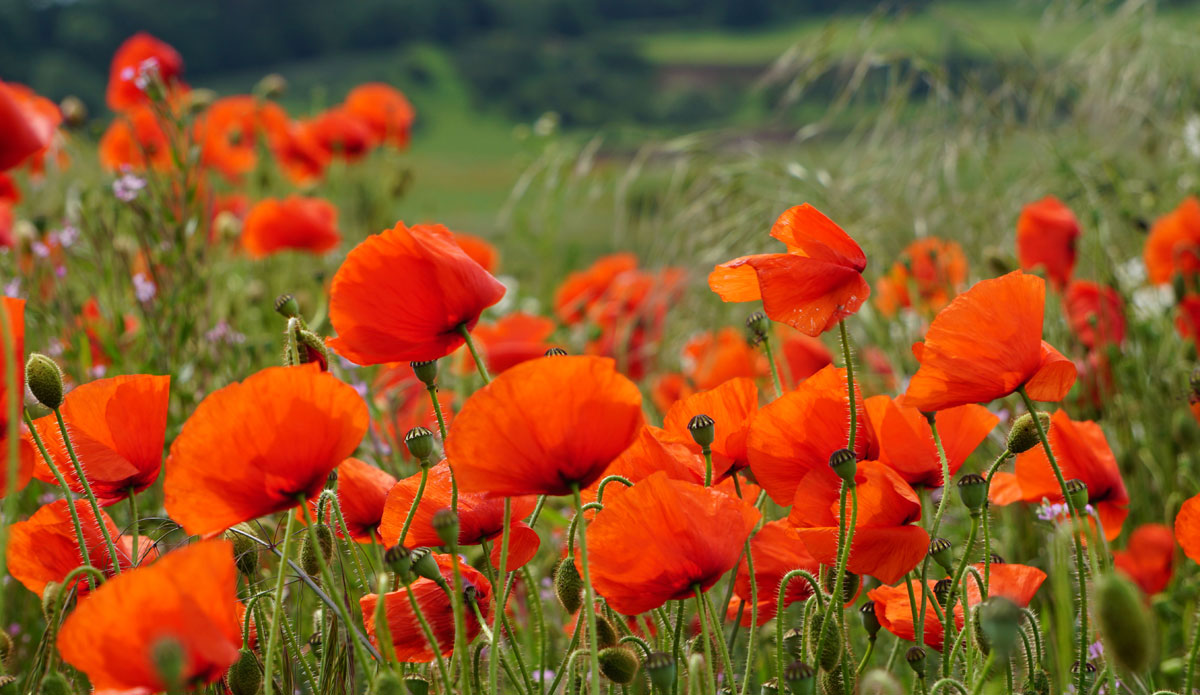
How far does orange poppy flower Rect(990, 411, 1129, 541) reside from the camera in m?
1.10

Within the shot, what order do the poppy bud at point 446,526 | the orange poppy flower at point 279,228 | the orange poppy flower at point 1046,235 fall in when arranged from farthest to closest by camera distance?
the orange poppy flower at point 279,228 → the orange poppy flower at point 1046,235 → the poppy bud at point 446,526

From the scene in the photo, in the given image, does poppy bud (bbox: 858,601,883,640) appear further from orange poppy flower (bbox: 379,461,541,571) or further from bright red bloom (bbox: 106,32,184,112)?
bright red bloom (bbox: 106,32,184,112)

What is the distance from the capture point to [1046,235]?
2.19 m

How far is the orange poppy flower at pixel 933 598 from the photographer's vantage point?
96 cm

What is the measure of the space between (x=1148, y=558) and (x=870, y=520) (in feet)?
3.09

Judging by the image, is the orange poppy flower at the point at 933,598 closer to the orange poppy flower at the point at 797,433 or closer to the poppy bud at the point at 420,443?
the orange poppy flower at the point at 797,433

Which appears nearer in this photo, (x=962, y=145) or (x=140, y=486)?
(x=140, y=486)

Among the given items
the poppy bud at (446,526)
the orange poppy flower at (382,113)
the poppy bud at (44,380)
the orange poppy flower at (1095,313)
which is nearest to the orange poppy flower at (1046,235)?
the orange poppy flower at (1095,313)

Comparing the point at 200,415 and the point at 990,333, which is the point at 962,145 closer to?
the point at 990,333

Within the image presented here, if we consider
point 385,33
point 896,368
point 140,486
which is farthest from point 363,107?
point 385,33

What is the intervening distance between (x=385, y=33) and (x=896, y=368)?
191 ft

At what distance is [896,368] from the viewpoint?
7.68 ft

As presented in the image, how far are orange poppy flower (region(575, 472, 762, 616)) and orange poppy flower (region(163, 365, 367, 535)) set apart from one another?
21 cm

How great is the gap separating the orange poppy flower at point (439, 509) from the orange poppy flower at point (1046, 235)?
1549 mm
